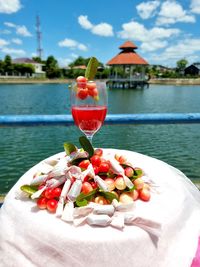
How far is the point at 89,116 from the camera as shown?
1259 millimetres

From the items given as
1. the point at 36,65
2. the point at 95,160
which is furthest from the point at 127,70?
the point at 95,160

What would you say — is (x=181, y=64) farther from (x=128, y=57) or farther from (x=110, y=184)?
(x=110, y=184)

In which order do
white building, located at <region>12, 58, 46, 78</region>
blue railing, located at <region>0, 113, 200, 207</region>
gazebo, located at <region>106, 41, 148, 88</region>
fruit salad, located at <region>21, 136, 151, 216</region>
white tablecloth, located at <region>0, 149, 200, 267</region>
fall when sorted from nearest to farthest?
white tablecloth, located at <region>0, 149, 200, 267</region>, fruit salad, located at <region>21, 136, 151, 216</region>, blue railing, located at <region>0, 113, 200, 207</region>, gazebo, located at <region>106, 41, 148, 88</region>, white building, located at <region>12, 58, 46, 78</region>

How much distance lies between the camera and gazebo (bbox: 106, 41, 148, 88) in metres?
57.2

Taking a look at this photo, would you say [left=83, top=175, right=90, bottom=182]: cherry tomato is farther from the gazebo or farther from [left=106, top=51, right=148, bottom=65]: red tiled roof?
[left=106, top=51, right=148, bottom=65]: red tiled roof

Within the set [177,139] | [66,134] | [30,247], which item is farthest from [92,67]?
[177,139]

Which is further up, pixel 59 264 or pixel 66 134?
pixel 59 264

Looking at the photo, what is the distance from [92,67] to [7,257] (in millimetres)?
838

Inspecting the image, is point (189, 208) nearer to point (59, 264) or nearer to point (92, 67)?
point (59, 264)

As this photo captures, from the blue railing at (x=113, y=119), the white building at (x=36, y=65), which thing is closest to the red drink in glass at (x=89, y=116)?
the blue railing at (x=113, y=119)

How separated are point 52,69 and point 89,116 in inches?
3355

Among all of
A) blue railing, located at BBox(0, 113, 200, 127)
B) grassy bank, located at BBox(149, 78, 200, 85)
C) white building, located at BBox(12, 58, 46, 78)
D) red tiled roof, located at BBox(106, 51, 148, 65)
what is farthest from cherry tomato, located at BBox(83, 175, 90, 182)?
white building, located at BBox(12, 58, 46, 78)

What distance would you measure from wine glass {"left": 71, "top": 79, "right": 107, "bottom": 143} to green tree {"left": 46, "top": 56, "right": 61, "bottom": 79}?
84882mm

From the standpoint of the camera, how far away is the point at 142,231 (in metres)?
0.94
